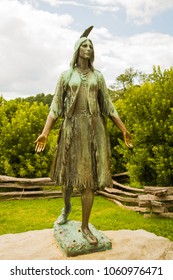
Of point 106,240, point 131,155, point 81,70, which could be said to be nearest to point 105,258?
point 106,240

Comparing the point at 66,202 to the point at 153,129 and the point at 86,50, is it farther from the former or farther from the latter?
the point at 153,129

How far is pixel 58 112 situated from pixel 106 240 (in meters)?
1.93

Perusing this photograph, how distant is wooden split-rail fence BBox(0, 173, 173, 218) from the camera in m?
8.91

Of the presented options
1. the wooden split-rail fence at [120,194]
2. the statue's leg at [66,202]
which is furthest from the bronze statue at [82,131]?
the wooden split-rail fence at [120,194]

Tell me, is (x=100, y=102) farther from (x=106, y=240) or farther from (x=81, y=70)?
(x=106, y=240)

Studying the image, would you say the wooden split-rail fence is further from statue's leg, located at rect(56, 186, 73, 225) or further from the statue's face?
the statue's face

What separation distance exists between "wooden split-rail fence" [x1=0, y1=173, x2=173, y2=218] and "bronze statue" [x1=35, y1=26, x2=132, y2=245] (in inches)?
198

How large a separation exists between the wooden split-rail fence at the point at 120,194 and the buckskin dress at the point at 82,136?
5050 mm

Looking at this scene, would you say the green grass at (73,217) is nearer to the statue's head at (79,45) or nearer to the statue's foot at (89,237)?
the statue's foot at (89,237)

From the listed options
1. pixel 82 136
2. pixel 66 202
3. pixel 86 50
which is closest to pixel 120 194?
pixel 66 202

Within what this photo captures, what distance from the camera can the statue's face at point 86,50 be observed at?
408 centimetres

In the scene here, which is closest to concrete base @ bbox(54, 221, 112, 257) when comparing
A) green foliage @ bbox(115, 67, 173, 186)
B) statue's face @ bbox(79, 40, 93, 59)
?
statue's face @ bbox(79, 40, 93, 59)

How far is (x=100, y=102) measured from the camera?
436cm

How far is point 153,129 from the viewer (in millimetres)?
9562
